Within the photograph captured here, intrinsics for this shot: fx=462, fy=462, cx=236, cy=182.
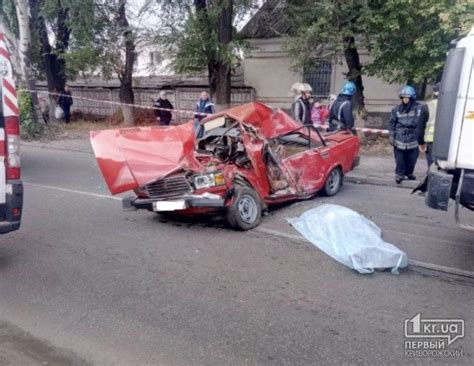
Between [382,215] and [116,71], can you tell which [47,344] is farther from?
[116,71]

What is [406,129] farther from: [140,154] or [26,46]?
[26,46]

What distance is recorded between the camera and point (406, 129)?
26.8 ft

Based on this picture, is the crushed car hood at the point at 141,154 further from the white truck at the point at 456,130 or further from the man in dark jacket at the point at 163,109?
the man in dark jacket at the point at 163,109

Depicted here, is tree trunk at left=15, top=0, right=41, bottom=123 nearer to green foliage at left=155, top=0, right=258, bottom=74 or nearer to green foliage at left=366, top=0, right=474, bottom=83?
green foliage at left=155, top=0, right=258, bottom=74

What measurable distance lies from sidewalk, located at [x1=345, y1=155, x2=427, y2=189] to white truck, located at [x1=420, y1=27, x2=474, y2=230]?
451 cm

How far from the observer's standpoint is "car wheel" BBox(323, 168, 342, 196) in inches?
293

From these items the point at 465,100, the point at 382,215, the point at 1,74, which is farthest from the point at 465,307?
the point at 1,74

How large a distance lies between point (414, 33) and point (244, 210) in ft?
24.2

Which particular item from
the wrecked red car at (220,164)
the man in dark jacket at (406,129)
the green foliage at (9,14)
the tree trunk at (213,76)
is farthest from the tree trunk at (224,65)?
the green foliage at (9,14)

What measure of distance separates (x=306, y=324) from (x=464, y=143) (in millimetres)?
2006

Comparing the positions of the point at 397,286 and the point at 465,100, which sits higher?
the point at 465,100

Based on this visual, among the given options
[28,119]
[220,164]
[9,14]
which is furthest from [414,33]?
[9,14]

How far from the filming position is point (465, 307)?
3.75 metres

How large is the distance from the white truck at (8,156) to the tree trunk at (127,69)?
10719 mm
